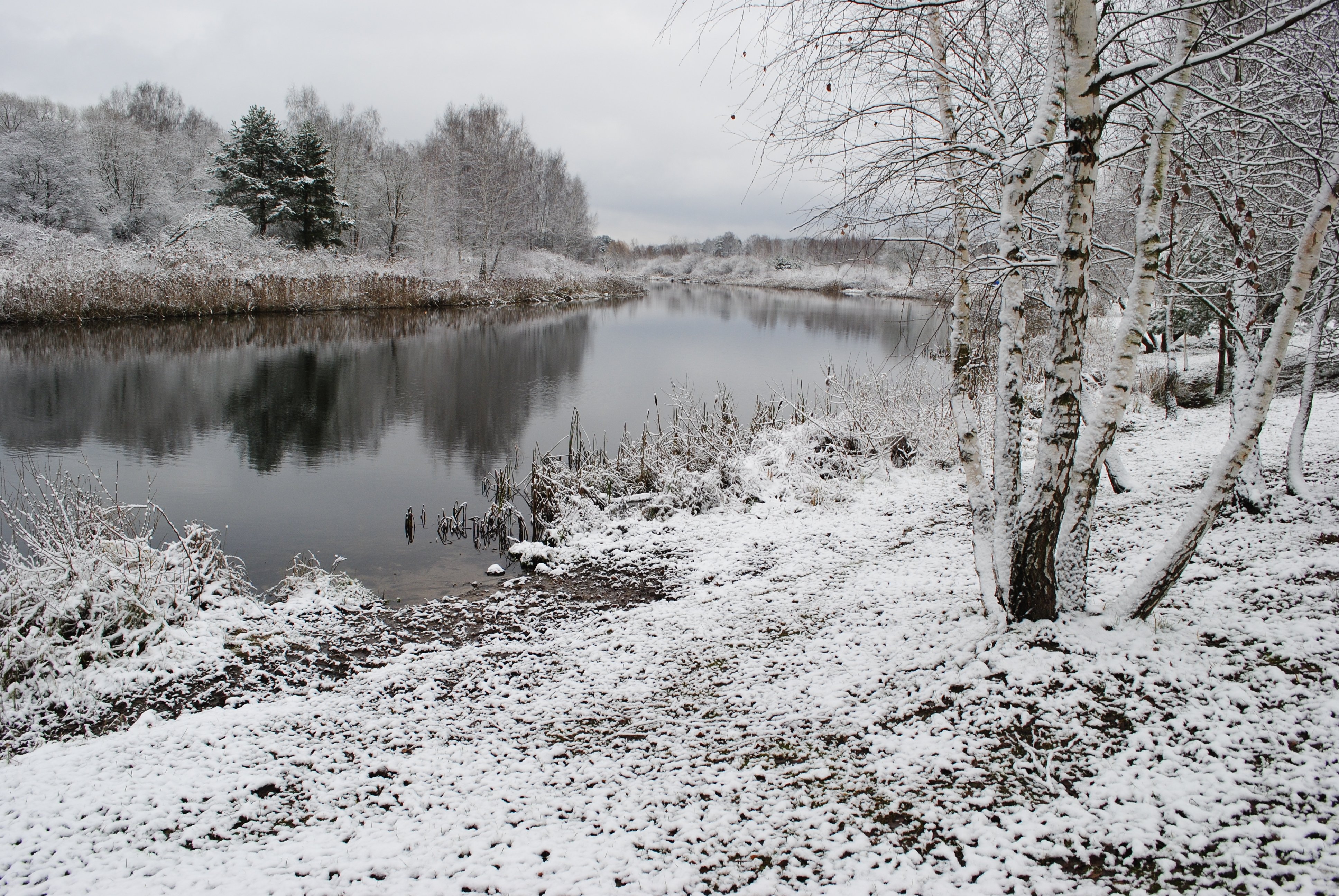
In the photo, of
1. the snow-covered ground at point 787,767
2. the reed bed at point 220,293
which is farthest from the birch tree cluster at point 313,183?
the snow-covered ground at point 787,767

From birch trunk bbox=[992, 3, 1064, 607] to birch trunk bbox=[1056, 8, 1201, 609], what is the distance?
0.28 m

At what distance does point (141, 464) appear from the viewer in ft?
33.1

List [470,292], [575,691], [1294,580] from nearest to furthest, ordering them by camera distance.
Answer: [1294,580]
[575,691]
[470,292]

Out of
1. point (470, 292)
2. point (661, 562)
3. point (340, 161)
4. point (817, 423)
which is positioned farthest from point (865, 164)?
point (340, 161)

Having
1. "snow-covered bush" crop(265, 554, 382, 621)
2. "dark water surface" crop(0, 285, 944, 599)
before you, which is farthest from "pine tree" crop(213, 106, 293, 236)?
"snow-covered bush" crop(265, 554, 382, 621)

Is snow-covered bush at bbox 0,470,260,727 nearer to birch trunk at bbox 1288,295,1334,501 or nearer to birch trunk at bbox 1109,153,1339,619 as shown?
birch trunk at bbox 1109,153,1339,619

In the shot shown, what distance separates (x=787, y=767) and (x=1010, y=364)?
2.34 meters

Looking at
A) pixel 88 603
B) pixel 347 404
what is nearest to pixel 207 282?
pixel 347 404

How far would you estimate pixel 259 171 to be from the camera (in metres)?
33.2

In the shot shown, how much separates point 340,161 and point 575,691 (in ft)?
150

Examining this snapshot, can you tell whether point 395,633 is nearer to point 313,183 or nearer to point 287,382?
point 287,382

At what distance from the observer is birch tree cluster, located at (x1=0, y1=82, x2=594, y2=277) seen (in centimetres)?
3053

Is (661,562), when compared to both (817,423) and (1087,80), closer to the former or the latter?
(817,423)

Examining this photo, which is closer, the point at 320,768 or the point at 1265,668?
the point at 1265,668
